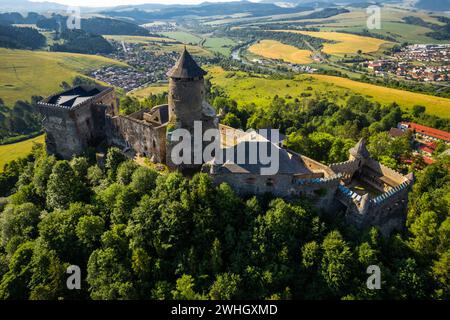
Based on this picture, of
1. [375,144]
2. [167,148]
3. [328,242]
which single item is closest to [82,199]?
[167,148]

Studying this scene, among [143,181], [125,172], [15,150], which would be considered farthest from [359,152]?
[15,150]

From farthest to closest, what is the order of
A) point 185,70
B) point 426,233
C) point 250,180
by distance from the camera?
point 185,70 → point 426,233 → point 250,180

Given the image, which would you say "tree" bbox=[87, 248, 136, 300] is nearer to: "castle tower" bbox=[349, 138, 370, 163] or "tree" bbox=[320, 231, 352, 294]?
"tree" bbox=[320, 231, 352, 294]

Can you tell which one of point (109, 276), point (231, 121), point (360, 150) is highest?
point (360, 150)

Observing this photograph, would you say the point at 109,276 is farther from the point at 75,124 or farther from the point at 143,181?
the point at 75,124

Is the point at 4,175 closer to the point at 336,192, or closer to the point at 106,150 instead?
the point at 106,150

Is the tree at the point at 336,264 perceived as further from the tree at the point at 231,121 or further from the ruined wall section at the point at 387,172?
the tree at the point at 231,121
